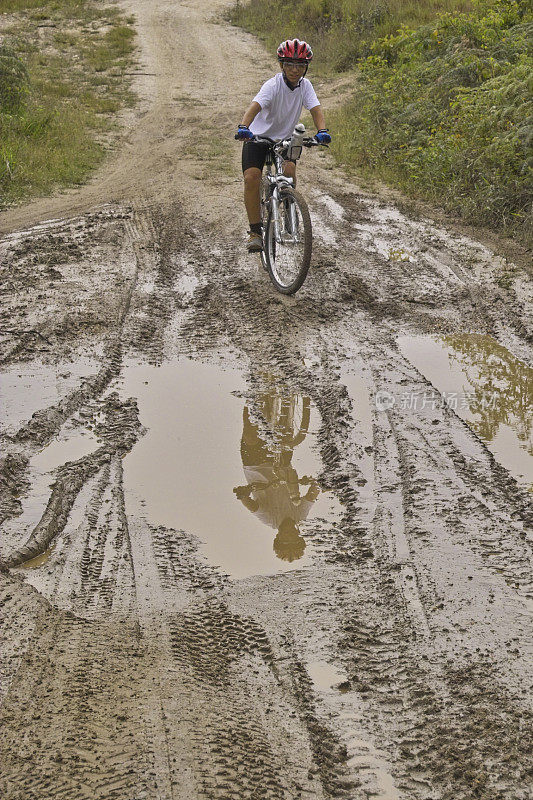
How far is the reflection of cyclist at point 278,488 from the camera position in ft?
13.2

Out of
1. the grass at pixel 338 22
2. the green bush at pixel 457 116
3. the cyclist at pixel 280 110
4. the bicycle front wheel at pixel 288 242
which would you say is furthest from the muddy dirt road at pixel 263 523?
the grass at pixel 338 22

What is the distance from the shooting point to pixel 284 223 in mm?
7141

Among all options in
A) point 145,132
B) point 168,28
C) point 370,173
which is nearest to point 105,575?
point 370,173

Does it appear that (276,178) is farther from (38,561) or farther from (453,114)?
(453,114)

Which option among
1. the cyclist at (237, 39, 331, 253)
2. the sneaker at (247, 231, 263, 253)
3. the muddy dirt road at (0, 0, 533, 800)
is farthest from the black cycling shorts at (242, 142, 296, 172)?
the muddy dirt road at (0, 0, 533, 800)

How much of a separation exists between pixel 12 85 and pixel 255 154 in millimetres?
8078

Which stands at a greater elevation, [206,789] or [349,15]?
[349,15]

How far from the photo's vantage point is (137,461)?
15.1 ft

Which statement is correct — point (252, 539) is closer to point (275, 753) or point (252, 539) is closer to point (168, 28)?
point (275, 753)

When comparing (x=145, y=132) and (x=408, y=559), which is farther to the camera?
(x=145, y=132)

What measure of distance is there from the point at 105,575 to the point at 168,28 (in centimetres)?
2271

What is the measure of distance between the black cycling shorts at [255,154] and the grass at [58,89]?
3909 mm

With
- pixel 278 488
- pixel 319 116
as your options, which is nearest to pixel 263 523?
pixel 278 488

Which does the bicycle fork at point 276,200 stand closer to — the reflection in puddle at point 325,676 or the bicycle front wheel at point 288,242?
the bicycle front wheel at point 288,242
